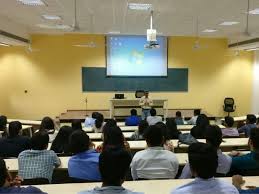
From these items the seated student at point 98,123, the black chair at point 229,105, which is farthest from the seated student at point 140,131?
the black chair at point 229,105

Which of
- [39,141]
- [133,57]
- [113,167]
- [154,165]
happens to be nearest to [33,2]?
[39,141]

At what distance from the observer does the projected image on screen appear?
1204 centimetres

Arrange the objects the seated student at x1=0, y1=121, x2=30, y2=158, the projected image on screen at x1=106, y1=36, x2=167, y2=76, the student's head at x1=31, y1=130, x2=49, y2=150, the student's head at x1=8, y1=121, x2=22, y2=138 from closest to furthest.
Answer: the student's head at x1=31, y1=130, x2=49, y2=150 < the seated student at x1=0, y1=121, x2=30, y2=158 < the student's head at x1=8, y1=121, x2=22, y2=138 < the projected image on screen at x1=106, y1=36, x2=167, y2=76

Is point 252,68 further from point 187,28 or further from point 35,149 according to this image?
point 35,149

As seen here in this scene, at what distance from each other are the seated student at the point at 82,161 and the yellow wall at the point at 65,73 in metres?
9.20

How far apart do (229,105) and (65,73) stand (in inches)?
275

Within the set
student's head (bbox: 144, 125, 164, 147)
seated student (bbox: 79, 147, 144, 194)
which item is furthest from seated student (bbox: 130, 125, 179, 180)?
seated student (bbox: 79, 147, 144, 194)

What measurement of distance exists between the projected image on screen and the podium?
4.25ft

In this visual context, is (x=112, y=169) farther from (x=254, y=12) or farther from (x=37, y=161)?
(x=254, y=12)

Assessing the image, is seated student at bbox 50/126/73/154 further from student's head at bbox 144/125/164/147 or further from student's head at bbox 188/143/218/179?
student's head at bbox 188/143/218/179

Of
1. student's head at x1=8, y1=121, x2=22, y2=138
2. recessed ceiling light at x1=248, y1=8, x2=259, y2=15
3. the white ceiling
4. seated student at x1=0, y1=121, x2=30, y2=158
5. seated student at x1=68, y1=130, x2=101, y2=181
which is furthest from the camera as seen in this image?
recessed ceiling light at x1=248, y1=8, x2=259, y2=15

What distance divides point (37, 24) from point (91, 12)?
2.91 meters

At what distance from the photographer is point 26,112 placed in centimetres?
1198

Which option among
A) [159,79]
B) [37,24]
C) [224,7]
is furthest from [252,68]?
[37,24]
